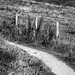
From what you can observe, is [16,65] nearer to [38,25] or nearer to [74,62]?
[74,62]

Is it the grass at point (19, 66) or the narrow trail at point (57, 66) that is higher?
the grass at point (19, 66)

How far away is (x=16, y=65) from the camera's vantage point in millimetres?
9828

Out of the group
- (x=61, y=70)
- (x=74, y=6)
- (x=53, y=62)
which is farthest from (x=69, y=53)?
(x=74, y=6)

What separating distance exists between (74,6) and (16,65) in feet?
105

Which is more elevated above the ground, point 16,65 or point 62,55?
point 16,65

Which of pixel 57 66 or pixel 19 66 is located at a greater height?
pixel 19 66

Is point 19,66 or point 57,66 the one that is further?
point 57,66

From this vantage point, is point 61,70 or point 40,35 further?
point 40,35

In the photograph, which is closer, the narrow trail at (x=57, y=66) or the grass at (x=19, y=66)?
the grass at (x=19, y=66)

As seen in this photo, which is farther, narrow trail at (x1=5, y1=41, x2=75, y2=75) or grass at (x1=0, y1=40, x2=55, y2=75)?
narrow trail at (x1=5, y1=41, x2=75, y2=75)

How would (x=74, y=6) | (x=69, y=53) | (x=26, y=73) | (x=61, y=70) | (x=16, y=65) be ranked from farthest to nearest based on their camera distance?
1. (x=74, y=6)
2. (x=69, y=53)
3. (x=61, y=70)
4. (x=16, y=65)
5. (x=26, y=73)

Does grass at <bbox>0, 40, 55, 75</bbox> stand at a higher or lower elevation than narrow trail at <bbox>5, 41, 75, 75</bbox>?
higher

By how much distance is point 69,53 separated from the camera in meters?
13.9

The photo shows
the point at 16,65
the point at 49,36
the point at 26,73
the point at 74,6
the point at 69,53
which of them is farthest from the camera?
the point at 74,6
